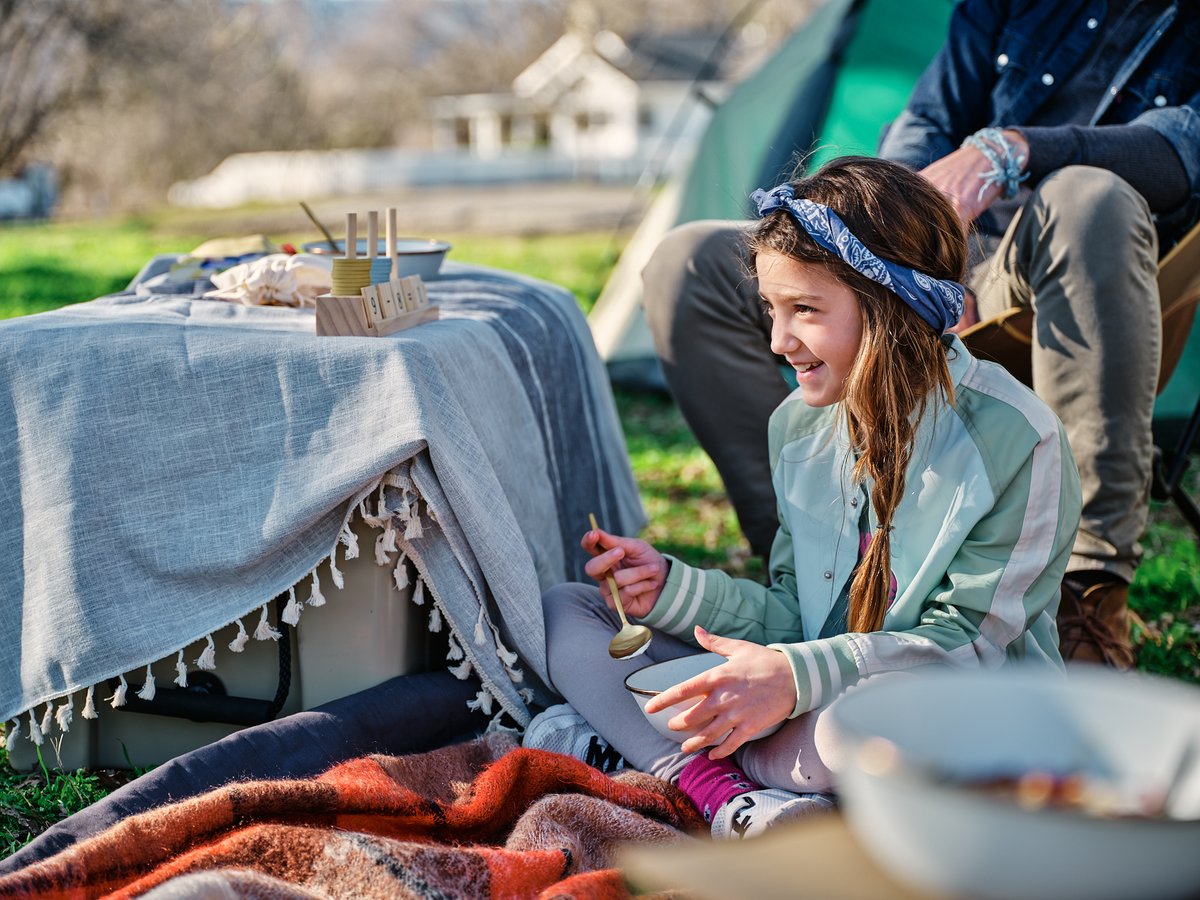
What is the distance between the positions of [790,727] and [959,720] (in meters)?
0.74

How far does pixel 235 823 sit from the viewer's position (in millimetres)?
1394

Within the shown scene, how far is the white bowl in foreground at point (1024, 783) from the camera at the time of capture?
64 centimetres

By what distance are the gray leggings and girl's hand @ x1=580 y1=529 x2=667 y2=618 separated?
0.07 metres

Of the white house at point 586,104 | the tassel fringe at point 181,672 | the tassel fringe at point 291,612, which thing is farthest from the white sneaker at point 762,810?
the white house at point 586,104

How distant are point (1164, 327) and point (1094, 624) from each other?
64 centimetres

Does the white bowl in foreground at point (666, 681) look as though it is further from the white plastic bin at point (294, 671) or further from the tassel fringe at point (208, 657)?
the tassel fringe at point (208, 657)

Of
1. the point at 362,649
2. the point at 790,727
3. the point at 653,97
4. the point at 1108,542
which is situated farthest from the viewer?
the point at 653,97

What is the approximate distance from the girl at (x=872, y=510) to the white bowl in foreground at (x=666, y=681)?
0.23ft

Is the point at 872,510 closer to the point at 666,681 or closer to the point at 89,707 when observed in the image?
the point at 666,681

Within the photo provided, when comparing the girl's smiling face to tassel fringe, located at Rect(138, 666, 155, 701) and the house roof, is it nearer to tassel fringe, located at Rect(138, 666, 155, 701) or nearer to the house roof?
tassel fringe, located at Rect(138, 666, 155, 701)

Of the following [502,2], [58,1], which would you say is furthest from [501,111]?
[58,1]

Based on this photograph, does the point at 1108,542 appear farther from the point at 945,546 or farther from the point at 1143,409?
the point at 945,546

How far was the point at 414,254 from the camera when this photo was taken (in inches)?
90.0

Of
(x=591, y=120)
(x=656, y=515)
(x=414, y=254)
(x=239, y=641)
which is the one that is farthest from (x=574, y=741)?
(x=591, y=120)
